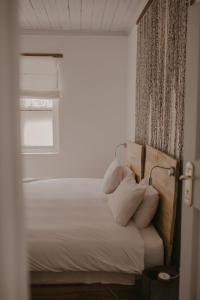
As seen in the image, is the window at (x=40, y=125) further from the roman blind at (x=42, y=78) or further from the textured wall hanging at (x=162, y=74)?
the textured wall hanging at (x=162, y=74)

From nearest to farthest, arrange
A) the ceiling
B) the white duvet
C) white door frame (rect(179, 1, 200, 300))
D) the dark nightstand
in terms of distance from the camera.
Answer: white door frame (rect(179, 1, 200, 300)) → the dark nightstand → the white duvet → the ceiling

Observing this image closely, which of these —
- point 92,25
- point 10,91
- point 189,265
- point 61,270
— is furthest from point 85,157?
point 10,91

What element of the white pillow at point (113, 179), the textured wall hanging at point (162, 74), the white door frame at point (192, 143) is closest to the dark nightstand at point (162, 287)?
the white door frame at point (192, 143)

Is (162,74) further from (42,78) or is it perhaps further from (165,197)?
(42,78)

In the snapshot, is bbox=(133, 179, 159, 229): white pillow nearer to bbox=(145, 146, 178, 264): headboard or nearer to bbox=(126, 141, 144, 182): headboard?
bbox=(145, 146, 178, 264): headboard

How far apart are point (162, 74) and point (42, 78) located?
245cm

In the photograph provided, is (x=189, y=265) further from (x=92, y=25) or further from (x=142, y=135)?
(x=92, y=25)

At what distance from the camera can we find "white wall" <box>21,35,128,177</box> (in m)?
4.55

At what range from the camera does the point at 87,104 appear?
4.64 metres

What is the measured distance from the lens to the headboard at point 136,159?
312 centimetres

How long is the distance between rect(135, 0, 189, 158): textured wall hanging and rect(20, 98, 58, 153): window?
1647 millimetres

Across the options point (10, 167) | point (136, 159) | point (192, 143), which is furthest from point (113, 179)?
point (10, 167)

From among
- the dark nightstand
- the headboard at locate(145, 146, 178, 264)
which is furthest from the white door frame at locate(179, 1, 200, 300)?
the headboard at locate(145, 146, 178, 264)

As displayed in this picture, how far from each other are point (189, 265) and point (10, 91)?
46.8 inches
